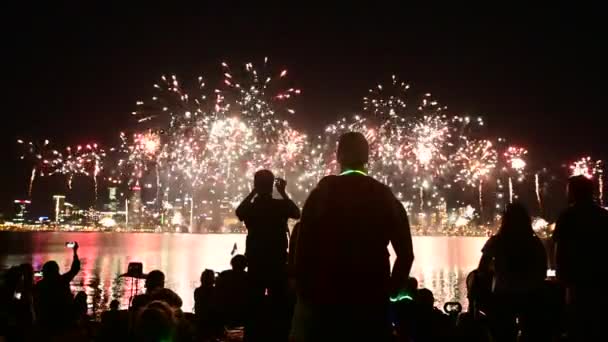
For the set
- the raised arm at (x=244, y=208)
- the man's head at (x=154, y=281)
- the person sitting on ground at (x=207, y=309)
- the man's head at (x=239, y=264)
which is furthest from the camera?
the person sitting on ground at (x=207, y=309)

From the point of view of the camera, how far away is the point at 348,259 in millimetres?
→ 4160

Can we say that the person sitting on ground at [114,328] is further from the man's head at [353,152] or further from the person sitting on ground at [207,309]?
the man's head at [353,152]

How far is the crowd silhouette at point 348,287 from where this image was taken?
4.17 meters

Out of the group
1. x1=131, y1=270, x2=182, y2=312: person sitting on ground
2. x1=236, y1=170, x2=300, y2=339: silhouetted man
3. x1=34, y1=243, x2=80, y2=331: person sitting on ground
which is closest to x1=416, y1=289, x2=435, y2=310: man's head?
x1=236, y1=170, x2=300, y2=339: silhouetted man

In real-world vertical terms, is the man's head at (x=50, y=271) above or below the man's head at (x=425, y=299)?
above

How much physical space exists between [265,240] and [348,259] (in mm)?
3659

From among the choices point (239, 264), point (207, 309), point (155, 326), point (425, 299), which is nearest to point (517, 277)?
point (425, 299)

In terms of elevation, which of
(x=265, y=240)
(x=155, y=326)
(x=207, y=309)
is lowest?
(x=207, y=309)

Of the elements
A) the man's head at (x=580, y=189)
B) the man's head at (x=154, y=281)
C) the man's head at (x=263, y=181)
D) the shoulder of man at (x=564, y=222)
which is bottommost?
the man's head at (x=154, y=281)

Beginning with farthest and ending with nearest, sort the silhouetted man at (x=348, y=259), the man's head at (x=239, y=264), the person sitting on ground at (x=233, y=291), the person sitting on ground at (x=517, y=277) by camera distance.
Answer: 1. the man's head at (x=239, y=264)
2. the person sitting on ground at (x=233, y=291)
3. the person sitting on ground at (x=517, y=277)
4. the silhouetted man at (x=348, y=259)

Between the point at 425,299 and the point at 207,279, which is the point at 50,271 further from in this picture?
the point at 425,299

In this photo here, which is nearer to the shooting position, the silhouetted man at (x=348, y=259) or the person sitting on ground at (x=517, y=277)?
the silhouetted man at (x=348, y=259)

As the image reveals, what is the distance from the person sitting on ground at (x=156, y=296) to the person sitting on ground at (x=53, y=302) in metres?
0.71

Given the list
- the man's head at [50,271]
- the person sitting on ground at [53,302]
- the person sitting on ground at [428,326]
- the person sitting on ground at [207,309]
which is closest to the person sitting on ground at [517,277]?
the person sitting on ground at [428,326]
